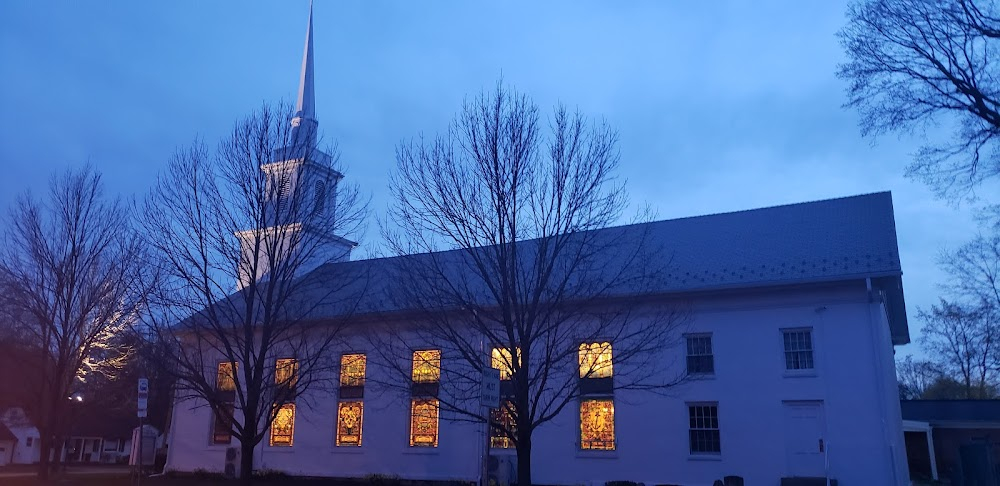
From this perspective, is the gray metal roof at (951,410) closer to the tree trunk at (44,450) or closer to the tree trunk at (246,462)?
the tree trunk at (246,462)

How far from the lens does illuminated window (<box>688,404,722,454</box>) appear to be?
24.8 m

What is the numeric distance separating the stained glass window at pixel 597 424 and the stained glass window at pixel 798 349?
5968 millimetres

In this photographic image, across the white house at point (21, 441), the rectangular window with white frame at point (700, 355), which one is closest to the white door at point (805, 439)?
the rectangular window with white frame at point (700, 355)

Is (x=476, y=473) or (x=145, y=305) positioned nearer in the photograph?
(x=145, y=305)

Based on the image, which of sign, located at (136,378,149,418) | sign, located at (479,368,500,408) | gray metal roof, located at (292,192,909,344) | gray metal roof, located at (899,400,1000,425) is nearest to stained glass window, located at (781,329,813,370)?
gray metal roof, located at (292,192,909,344)

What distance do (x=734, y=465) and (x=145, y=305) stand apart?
1821cm

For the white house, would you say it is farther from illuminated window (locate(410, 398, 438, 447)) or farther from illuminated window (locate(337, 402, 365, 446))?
illuminated window (locate(410, 398, 438, 447))

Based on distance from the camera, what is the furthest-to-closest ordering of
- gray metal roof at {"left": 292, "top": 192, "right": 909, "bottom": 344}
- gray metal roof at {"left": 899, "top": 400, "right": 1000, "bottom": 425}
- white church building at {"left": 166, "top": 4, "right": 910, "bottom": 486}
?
gray metal roof at {"left": 899, "top": 400, "right": 1000, "bottom": 425} → gray metal roof at {"left": 292, "top": 192, "right": 909, "bottom": 344} → white church building at {"left": 166, "top": 4, "right": 910, "bottom": 486}

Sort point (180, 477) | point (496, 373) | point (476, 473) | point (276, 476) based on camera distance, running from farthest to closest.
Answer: point (180, 477) < point (276, 476) < point (476, 473) < point (496, 373)

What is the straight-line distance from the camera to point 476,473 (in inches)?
1100

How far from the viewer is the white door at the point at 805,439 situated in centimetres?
2325

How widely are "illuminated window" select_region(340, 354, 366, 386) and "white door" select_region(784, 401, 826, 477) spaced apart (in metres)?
16.0

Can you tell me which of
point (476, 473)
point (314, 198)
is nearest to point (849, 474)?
point (476, 473)

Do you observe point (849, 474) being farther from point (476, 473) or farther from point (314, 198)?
point (314, 198)
